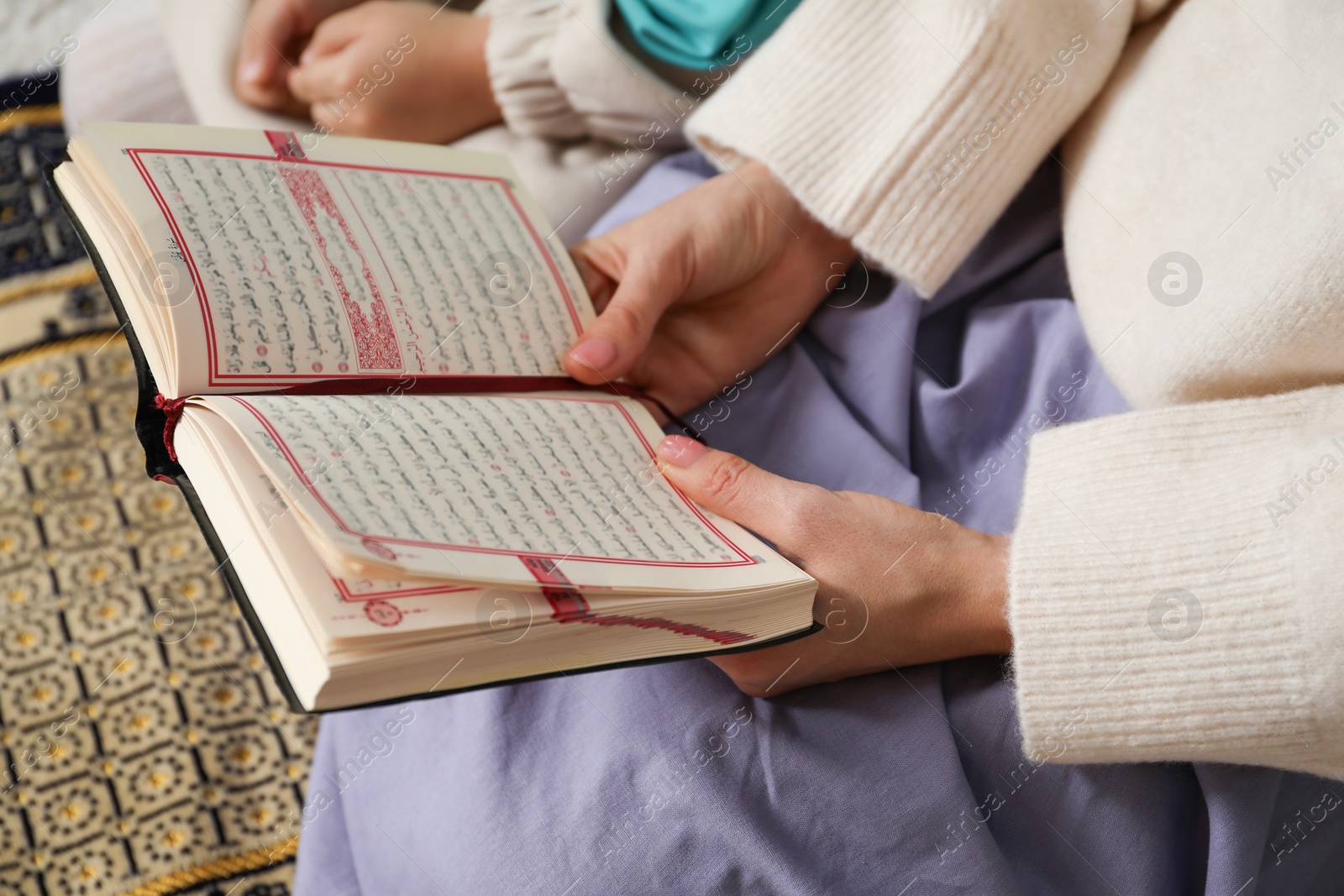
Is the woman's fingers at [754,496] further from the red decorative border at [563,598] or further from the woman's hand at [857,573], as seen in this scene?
the red decorative border at [563,598]

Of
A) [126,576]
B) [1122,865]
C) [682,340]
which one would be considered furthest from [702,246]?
[126,576]

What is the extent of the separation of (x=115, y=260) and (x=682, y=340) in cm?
43

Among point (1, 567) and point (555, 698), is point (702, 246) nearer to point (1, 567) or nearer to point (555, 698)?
point (555, 698)

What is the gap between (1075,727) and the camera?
573 millimetres

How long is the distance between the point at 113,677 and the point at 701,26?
92cm

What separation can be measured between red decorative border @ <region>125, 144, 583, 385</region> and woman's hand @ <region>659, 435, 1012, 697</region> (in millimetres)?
193

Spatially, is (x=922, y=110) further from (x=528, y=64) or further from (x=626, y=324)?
(x=528, y=64)

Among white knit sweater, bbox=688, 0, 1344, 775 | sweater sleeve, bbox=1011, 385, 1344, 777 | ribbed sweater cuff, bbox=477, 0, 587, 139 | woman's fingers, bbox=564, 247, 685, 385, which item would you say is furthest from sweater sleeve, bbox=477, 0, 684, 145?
sweater sleeve, bbox=1011, 385, 1344, 777

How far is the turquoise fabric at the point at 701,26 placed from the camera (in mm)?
916

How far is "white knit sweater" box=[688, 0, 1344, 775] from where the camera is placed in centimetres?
56

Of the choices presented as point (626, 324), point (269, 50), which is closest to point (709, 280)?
point (626, 324)

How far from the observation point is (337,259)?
63 centimetres

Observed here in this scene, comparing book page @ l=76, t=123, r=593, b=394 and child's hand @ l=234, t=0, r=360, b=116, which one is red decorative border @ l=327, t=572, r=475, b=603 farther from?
child's hand @ l=234, t=0, r=360, b=116

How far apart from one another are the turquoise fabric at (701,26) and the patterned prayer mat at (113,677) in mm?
755
